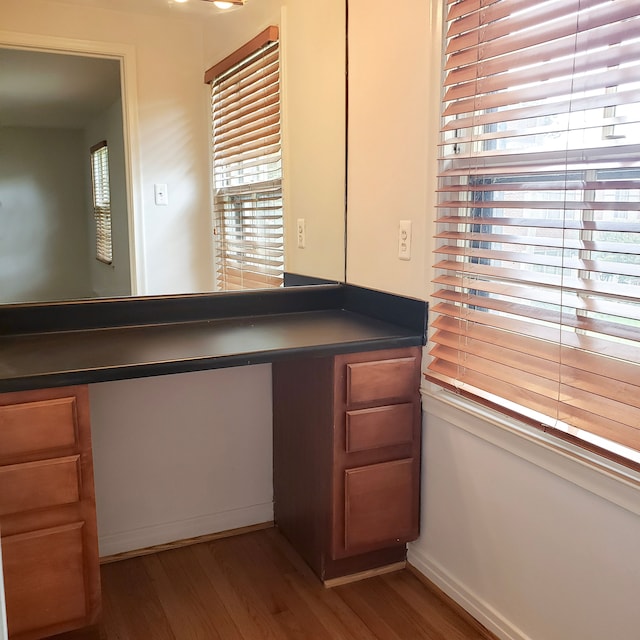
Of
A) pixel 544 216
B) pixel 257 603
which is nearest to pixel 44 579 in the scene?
pixel 257 603

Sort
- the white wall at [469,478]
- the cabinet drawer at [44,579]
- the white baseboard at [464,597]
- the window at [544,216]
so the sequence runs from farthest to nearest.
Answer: the white baseboard at [464,597], the cabinet drawer at [44,579], the white wall at [469,478], the window at [544,216]

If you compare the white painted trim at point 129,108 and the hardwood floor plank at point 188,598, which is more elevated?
the white painted trim at point 129,108

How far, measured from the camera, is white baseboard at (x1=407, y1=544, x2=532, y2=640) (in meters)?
1.77

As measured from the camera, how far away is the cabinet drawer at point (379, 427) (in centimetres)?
194

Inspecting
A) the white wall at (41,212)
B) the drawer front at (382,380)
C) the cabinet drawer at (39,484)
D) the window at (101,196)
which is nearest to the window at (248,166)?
the window at (101,196)

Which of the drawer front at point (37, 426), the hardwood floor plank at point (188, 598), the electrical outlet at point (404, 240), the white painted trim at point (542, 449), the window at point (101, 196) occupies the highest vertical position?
the window at point (101, 196)

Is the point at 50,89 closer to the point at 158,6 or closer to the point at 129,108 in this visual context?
the point at 129,108

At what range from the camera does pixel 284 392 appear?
2305 millimetres

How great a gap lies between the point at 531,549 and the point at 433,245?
2.90ft

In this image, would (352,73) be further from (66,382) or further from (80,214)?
(66,382)

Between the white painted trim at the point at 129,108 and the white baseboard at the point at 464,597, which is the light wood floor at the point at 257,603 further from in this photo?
the white painted trim at the point at 129,108

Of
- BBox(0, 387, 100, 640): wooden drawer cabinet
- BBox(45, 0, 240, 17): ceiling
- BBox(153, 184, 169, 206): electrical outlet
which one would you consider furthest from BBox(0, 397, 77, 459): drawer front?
BBox(45, 0, 240, 17): ceiling

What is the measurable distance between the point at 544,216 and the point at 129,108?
1.28 metres

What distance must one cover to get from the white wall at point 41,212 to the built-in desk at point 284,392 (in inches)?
3.7
